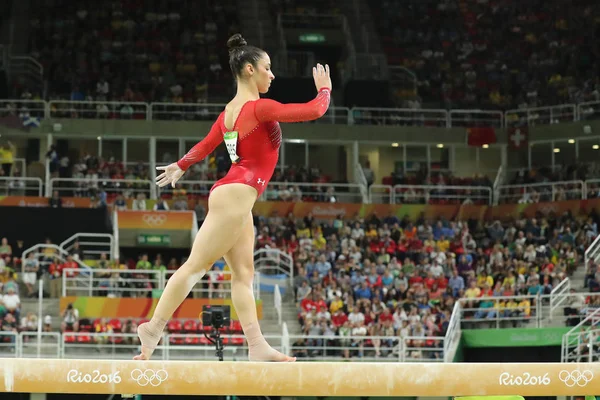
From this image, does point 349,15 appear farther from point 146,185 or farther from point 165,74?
point 146,185

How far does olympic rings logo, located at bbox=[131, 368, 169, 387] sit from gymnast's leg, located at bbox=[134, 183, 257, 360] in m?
0.70

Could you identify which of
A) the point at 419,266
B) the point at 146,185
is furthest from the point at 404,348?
the point at 146,185

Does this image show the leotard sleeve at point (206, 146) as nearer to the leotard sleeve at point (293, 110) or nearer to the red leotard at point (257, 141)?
the red leotard at point (257, 141)

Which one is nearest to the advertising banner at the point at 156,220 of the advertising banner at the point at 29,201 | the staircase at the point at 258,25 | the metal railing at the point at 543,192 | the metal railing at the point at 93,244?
the metal railing at the point at 93,244

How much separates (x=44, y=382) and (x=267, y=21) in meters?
29.5

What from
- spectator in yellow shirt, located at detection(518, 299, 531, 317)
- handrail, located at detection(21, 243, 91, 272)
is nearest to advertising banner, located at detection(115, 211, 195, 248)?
handrail, located at detection(21, 243, 91, 272)

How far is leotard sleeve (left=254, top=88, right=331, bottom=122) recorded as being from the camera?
6.15 metres

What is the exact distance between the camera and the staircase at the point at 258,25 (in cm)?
3328

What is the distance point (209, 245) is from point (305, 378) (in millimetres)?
1128

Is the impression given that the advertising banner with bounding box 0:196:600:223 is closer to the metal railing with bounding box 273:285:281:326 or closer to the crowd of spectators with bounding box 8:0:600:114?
the crowd of spectators with bounding box 8:0:600:114

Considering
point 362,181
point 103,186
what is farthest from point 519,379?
point 362,181

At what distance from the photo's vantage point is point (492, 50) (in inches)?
1332

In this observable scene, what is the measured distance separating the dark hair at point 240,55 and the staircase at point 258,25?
86.8 feet

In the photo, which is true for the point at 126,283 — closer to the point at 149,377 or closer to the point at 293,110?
the point at 293,110
